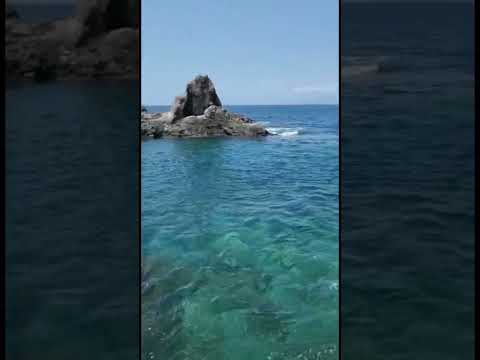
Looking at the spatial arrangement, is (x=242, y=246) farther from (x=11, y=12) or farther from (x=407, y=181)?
(x=11, y=12)

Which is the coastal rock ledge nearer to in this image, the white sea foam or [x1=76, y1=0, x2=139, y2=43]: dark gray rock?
the white sea foam

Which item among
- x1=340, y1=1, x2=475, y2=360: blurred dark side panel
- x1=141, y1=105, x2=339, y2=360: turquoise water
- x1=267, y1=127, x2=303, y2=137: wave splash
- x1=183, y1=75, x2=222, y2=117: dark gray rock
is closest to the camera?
x1=340, y1=1, x2=475, y2=360: blurred dark side panel

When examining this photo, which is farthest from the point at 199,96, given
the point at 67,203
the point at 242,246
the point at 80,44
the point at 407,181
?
the point at 407,181

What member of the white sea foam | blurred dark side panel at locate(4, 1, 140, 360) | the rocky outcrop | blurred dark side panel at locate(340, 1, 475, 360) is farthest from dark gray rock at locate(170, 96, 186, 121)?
blurred dark side panel at locate(340, 1, 475, 360)

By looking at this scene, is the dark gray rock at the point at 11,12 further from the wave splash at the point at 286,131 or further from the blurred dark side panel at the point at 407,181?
the wave splash at the point at 286,131

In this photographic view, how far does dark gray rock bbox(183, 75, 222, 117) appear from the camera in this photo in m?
14.5

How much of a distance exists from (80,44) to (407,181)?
155cm

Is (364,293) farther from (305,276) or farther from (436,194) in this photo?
(305,276)

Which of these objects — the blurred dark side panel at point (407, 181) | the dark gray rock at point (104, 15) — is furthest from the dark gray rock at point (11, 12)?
the blurred dark side panel at point (407, 181)

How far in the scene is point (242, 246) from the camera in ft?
42.2

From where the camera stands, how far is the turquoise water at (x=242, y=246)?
5.51m

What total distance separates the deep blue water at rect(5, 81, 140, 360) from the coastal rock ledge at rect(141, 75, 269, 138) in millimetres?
12291

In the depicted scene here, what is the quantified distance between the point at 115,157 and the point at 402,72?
1278 millimetres

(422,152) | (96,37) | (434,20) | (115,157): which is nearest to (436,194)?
(422,152)
